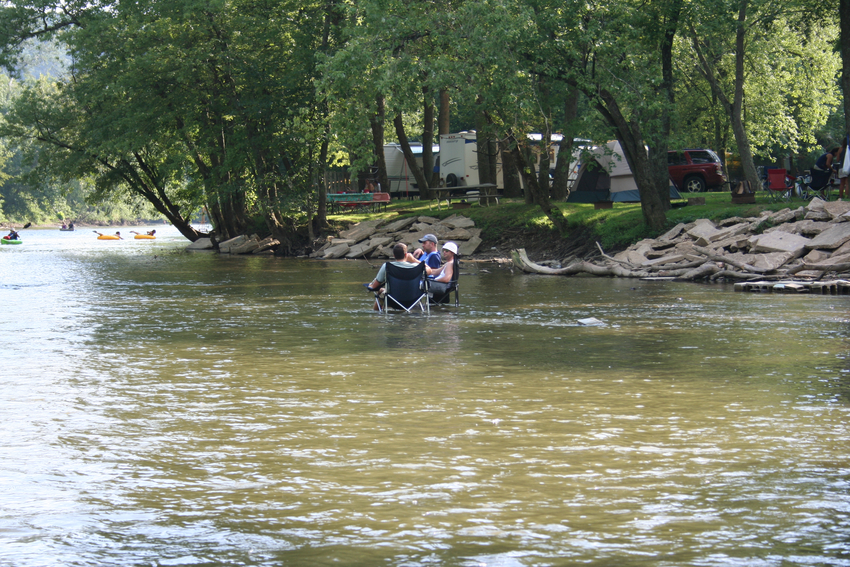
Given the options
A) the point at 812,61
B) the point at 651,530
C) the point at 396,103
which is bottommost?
the point at 651,530

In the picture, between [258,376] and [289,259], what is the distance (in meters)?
25.8

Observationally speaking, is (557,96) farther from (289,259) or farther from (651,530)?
(651,530)

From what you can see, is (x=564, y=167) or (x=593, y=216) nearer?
(x=593, y=216)

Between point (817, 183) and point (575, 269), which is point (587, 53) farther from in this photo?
point (817, 183)

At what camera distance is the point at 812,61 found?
47.2 meters

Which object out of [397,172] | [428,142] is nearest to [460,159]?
[428,142]

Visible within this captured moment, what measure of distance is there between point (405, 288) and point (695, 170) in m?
26.1

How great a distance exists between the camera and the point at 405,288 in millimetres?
15586

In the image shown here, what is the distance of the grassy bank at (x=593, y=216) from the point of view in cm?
2597

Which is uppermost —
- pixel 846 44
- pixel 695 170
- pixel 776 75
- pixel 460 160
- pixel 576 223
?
pixel 776 75

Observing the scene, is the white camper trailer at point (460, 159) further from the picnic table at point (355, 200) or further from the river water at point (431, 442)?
the river water at point (431, 442)

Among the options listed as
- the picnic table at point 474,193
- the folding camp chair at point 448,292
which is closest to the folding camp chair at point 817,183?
the picnic table at point 474,193

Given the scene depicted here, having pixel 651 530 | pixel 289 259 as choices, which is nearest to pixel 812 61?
pixel 289 259

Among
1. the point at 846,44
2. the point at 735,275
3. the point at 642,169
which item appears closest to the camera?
the point at 735,275
